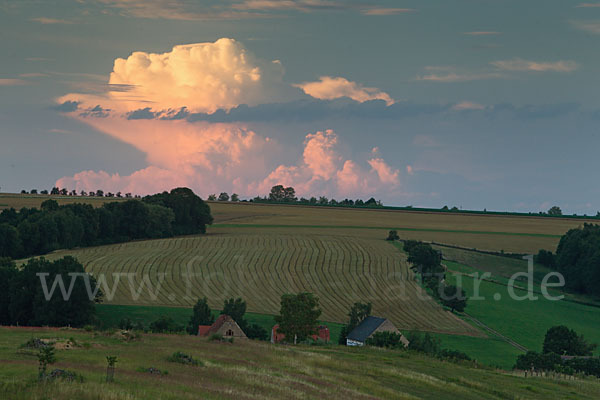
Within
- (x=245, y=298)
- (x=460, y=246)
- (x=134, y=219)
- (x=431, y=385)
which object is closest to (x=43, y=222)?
(x=134, y=219)

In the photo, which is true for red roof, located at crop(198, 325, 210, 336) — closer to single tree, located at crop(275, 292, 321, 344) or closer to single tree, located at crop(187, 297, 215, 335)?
single tree, located at crop(187, 297, 215, 335)

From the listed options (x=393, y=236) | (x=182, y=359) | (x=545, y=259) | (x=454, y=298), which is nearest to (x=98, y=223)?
(x=393, y=236)

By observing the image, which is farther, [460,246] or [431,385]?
[460,246]

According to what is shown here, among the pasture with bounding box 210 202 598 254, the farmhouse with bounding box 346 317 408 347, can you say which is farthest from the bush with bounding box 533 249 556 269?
the farmhouse with bounding box 346 317 408 347

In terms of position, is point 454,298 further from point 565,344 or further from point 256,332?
point 256,332

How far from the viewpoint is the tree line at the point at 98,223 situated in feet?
→ 414

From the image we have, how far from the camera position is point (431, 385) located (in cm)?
3744

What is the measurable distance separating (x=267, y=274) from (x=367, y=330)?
34253mm

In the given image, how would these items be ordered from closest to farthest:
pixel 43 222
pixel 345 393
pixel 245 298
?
pixel 345 393
pixel 245 298
pixel 43 222

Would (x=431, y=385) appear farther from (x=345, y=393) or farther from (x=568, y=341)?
(x=568, y=341)

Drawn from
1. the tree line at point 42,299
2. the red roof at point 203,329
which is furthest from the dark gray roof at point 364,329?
the tree line at point 42,299

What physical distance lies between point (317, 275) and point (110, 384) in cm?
8861

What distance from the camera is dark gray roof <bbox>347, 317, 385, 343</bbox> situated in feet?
246

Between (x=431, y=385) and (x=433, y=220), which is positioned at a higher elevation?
(x=433, y=220)
